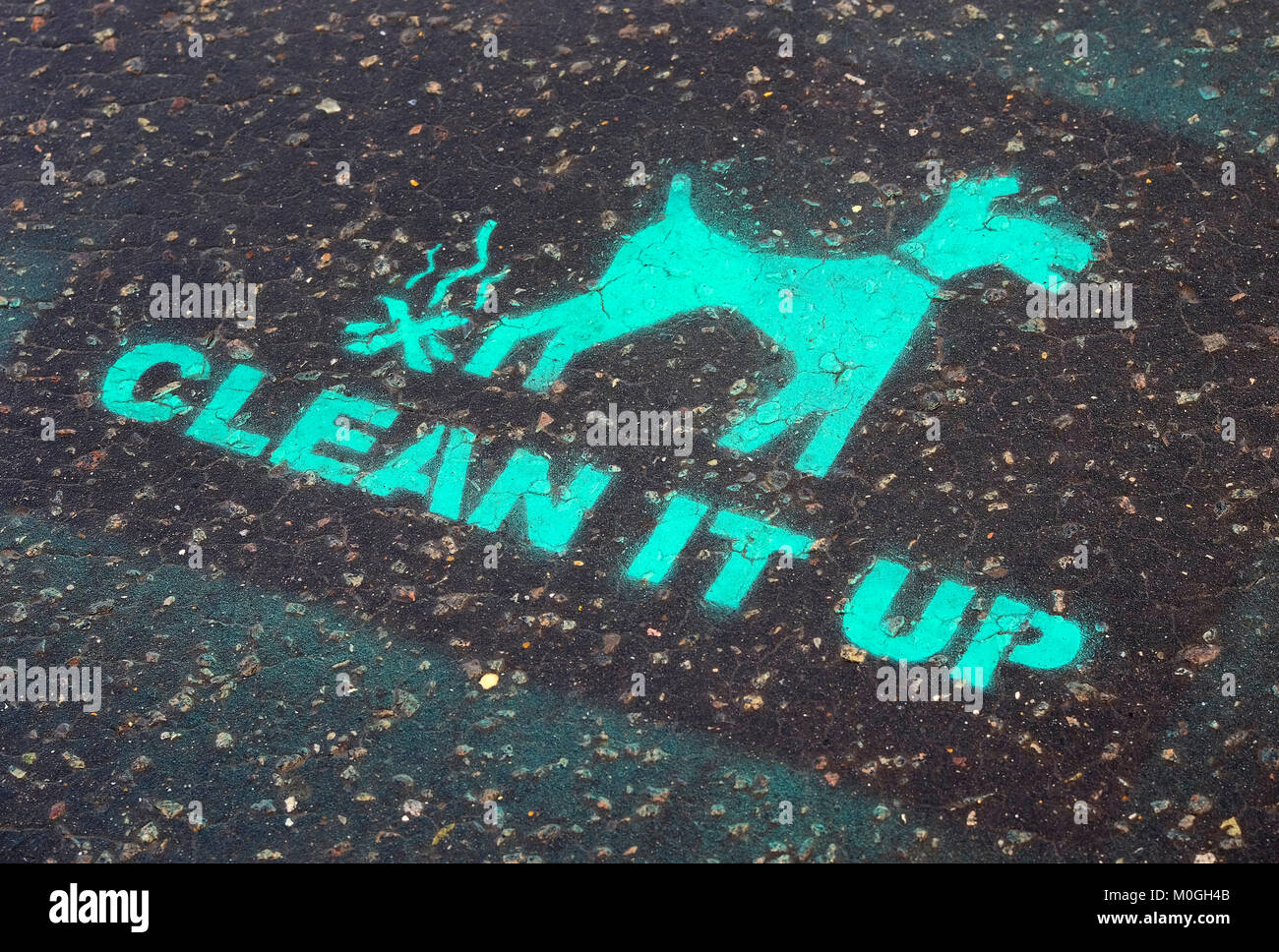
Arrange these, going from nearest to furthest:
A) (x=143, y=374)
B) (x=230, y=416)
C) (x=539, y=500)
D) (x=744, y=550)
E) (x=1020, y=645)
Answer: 1. (x=1020, y=645)
2. (x=744, y=550)
3. (x=539, y=500)
4. (x=230, y=416)
5. (x=143, y=374)

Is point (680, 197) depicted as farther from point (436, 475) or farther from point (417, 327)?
point (436, 475)

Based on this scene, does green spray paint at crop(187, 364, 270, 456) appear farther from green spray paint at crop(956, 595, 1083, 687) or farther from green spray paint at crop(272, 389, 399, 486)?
green spray paint at crop(956, 595, 1083, 687)

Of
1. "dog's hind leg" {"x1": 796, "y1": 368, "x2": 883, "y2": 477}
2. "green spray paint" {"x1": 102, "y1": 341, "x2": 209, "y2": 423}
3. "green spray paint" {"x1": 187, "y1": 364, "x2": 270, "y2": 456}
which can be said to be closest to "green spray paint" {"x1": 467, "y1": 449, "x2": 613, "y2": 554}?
"dog's hind leg" {"x1": 796, "y1": 368, "x2": 883, "y2": 477}

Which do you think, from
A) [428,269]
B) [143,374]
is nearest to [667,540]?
[428,269]

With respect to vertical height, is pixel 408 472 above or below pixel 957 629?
above

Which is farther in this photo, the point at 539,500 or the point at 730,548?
the point at 539,500

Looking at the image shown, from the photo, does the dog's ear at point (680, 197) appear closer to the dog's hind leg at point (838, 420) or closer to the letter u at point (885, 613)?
the dog's hind leg at point (838, 420)

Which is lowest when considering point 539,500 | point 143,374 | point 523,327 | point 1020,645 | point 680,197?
point 1020,645
